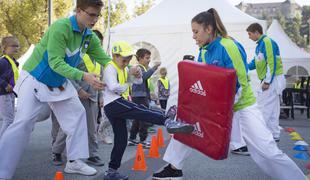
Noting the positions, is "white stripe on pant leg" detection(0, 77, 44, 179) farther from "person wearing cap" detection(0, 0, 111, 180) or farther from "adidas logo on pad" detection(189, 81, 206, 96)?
"adidas logo on pad" detection(189, 81, 206, 96)

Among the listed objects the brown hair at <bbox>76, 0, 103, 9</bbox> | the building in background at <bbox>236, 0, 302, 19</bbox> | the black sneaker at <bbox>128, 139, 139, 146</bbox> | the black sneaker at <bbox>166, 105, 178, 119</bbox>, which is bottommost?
the black sneaker at <bbox>128, 139, 139, 146</bbox>

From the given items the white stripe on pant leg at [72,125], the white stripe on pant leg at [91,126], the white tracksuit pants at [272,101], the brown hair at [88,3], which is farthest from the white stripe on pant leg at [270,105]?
the brown hair at [88,3]

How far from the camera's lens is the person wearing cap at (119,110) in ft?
12.5

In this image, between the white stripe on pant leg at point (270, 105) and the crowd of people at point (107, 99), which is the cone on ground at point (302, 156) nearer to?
the white stripe on pant leg at point (270, 105)

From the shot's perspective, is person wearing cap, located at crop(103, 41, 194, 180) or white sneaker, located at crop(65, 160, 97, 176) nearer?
person wearing cap, located at crop(103, 41, 194, 180)

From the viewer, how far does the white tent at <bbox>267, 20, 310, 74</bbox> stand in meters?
18.0

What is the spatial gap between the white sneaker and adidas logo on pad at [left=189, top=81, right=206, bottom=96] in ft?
5.80

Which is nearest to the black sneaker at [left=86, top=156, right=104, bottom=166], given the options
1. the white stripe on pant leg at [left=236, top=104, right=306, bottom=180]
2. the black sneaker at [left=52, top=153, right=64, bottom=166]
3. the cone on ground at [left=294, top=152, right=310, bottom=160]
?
the black sneaker at [left=52, top=153, right=64, bottom=166]

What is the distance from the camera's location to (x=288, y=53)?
1875 centimetres

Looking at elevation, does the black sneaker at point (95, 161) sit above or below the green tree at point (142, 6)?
below

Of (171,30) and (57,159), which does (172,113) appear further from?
(171,30)

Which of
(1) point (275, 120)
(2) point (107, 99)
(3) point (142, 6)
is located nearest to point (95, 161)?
(2) point (107, 99)

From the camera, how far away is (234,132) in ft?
11.1

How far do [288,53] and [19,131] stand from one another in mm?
17241
